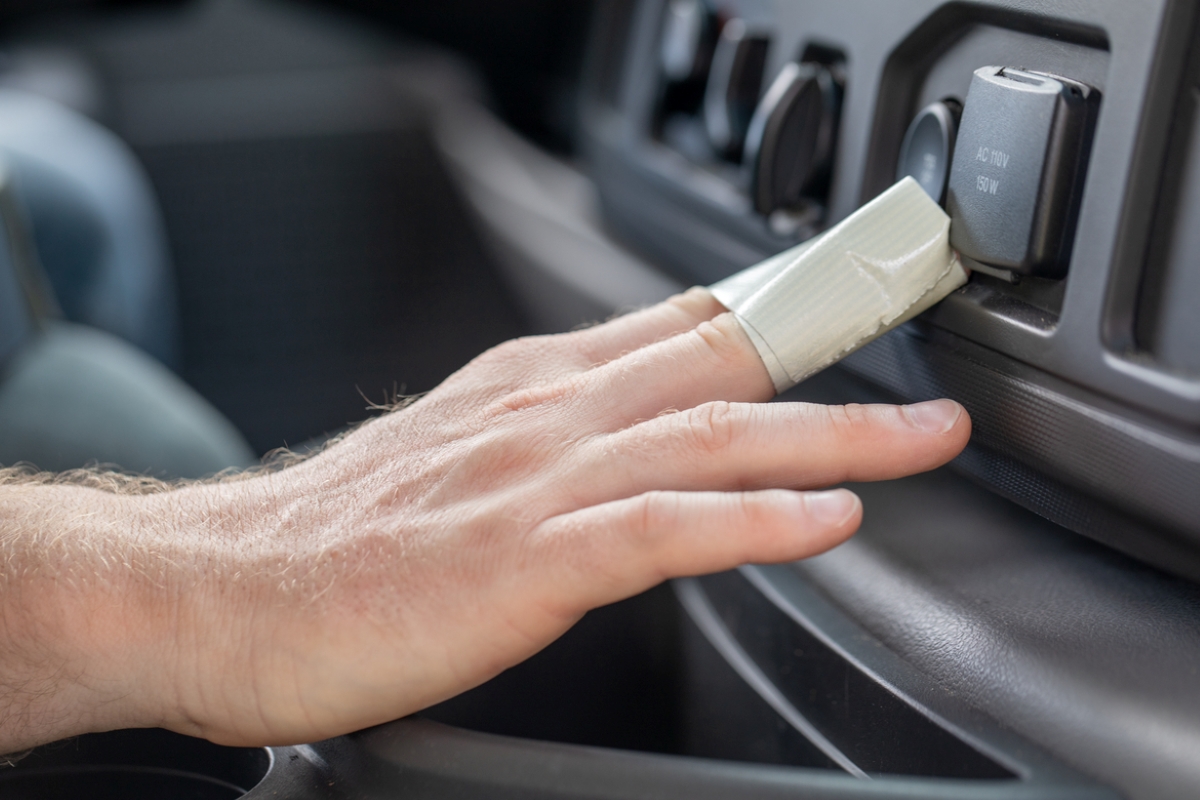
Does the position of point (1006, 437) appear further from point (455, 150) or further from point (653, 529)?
point (455, 150)

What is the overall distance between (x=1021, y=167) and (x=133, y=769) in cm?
37

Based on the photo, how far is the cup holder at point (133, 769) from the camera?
13.8 inches

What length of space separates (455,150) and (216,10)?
39 centimetres

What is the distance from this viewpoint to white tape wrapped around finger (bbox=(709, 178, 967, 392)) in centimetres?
36

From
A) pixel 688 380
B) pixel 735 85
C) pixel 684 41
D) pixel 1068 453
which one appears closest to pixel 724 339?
pixel 688 380

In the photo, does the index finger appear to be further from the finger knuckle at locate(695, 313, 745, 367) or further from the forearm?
the forearm

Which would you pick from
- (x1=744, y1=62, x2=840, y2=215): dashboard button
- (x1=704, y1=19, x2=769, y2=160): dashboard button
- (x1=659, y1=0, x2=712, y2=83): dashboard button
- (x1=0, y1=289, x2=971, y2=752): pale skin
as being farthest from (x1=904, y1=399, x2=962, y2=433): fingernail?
(x1=659, y1=0, x2=712, y2=83): dashboard button

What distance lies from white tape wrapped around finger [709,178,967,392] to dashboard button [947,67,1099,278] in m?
0.01

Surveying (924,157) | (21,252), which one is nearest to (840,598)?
(924,157)

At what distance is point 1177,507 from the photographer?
0.30 m

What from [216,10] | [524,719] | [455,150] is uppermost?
[216,10]

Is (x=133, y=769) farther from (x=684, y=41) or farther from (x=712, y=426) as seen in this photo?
(x=684, y=41)

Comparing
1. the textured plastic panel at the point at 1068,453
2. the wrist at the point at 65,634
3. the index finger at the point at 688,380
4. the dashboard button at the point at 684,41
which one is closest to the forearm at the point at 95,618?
the wrist at the point at 65,634

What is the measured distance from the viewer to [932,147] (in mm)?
383
